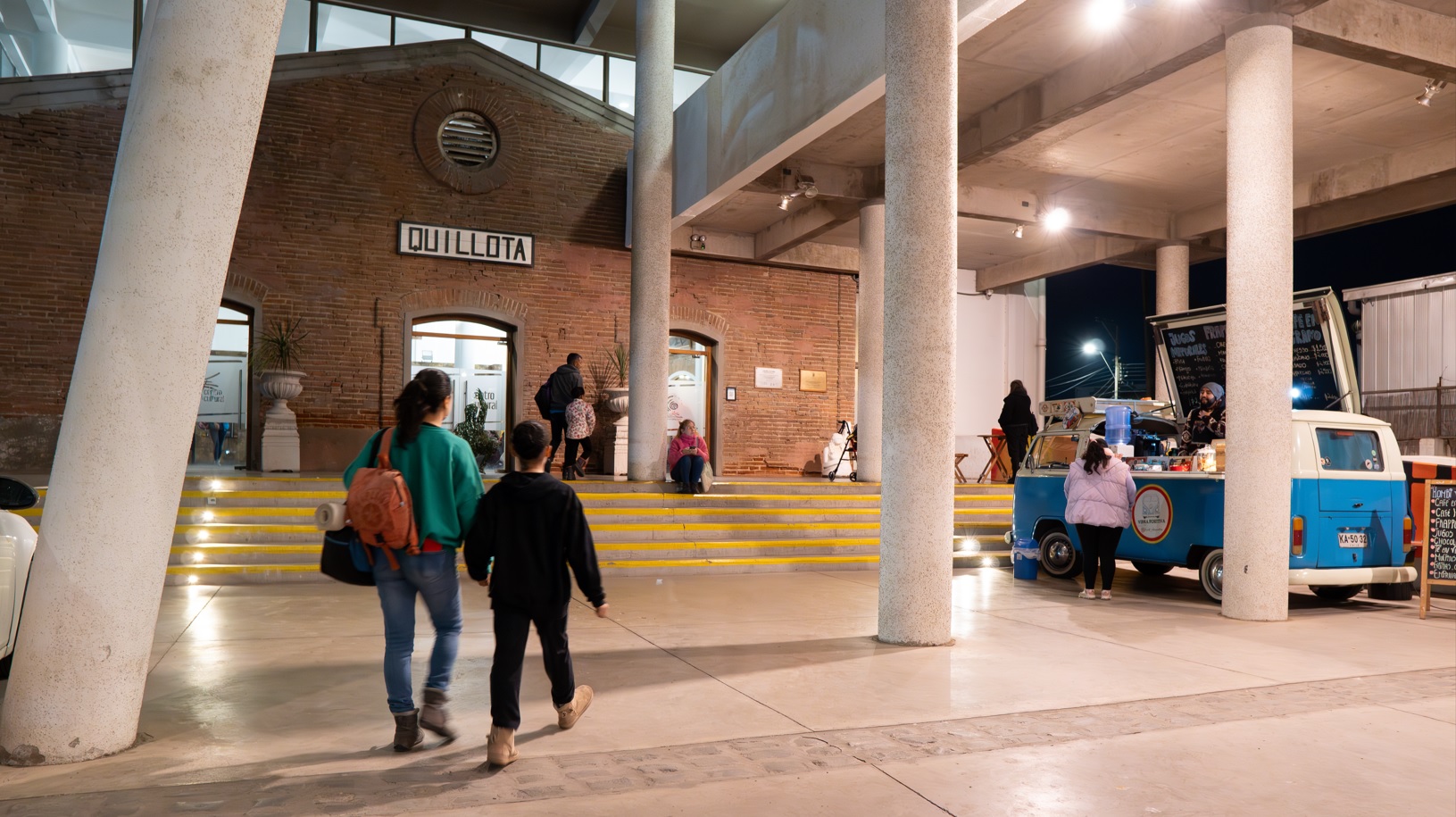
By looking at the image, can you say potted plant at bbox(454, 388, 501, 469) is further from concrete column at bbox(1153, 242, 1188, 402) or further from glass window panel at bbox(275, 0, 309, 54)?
concrete column at bbox(1153, 242, 1188, 402)

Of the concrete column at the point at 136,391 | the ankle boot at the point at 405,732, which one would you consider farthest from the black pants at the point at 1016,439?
the concrete column at the point at 136,391

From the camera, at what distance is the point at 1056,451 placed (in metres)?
10.5

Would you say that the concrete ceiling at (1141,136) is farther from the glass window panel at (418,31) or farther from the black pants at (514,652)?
the black pants at (514,652)

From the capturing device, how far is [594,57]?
18516 millimetres

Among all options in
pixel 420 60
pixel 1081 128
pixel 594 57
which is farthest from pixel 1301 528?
pixel 594 57

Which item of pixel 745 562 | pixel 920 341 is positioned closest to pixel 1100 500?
pixel 920 341

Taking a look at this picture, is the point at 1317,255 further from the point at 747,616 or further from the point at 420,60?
the point at 747,616

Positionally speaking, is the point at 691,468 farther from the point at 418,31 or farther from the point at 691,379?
the point at 418,31

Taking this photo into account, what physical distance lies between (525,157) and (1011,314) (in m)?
11.0

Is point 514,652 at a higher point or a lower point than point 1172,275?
lower

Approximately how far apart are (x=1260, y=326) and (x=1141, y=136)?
17.6 ft

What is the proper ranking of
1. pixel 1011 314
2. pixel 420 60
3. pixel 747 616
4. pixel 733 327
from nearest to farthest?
1. pixel 747 616
2. pixel 420 60
3. pixel 733 327
4. pixel 1011 314

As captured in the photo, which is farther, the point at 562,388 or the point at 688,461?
the point at 562,388

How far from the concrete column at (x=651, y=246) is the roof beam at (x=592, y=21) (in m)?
3.78
